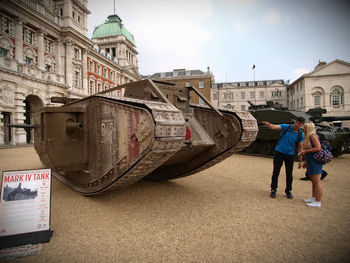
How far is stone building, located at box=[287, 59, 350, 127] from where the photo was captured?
112ft

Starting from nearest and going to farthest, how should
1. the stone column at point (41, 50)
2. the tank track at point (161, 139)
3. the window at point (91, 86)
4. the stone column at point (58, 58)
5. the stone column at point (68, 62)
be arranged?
1. the tank track at point (161, 139)
2. the stone column at point (41, 50)
3. the stone column at point (58, 58)
4. the stone column at point (68, 62)
5. the window at point (91, 86)

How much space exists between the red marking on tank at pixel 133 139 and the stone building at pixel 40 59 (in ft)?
57.8

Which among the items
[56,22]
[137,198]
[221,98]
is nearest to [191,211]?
[137,198]

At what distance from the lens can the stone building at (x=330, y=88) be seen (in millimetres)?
34219

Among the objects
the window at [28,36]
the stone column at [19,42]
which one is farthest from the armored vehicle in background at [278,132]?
the window at [28,36]

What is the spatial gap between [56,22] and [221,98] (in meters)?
35.1

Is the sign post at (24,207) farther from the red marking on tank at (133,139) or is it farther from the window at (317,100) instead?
the window at (317,100)

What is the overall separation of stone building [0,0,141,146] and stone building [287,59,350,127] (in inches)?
1268

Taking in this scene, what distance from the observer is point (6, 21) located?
17.8 metres

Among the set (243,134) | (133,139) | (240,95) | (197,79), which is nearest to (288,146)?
(243,134)

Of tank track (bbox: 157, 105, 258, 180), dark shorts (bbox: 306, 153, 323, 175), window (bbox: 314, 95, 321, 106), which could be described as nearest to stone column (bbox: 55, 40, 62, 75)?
tank track (bbox: 157, 105, 258, 180)

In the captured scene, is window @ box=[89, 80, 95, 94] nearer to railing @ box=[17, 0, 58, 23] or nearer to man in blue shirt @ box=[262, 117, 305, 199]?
railing @ box=[17, 0, 58, 23]

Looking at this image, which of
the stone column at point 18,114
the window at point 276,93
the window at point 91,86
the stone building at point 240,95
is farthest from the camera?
the stone building at point 240,95

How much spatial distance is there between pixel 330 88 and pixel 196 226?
134ft
